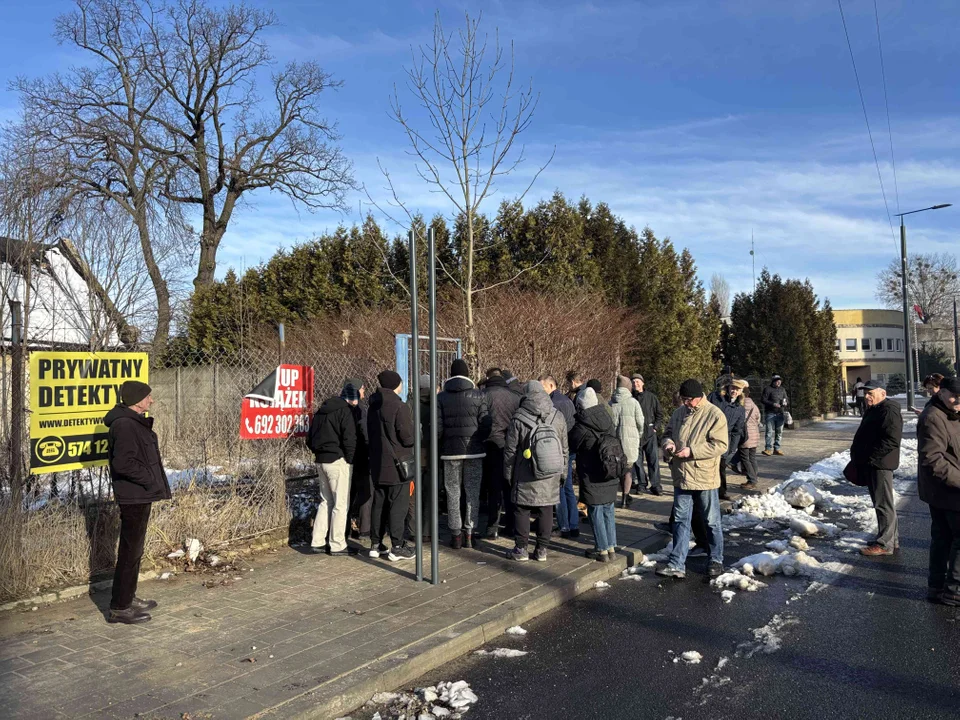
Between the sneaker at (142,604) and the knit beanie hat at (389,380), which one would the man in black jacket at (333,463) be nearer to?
the knit beanie hat at (389,380)

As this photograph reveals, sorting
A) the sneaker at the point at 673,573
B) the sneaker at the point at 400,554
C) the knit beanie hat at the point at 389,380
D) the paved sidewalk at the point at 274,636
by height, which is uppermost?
the knit beanie hat at the point at 389,380

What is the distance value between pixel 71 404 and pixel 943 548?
7.33m

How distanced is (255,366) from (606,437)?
5.88 meters

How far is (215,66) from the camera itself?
30.1m

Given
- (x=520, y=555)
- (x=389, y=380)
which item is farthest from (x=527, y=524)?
(x=389, y=380)

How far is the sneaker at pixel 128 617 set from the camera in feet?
18.0

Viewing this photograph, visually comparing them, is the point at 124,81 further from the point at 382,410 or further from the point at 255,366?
the point at 382,410

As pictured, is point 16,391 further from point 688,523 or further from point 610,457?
point 688,523

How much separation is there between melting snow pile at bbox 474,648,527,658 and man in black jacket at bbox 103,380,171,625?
2.52 meters

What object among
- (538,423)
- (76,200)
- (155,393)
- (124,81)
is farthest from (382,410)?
(124,81)

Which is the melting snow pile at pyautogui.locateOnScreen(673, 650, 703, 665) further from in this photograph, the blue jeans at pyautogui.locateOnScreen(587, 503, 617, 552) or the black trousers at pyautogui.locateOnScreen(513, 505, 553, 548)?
the black trousers at pyautogui.locateOnScreen(513, 505, 553, 548)

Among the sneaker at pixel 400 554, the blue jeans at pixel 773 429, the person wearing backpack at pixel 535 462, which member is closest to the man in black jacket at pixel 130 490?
the sneaker at pixel 400 554

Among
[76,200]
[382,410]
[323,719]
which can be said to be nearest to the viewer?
[323,719]

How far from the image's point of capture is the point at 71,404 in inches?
246
